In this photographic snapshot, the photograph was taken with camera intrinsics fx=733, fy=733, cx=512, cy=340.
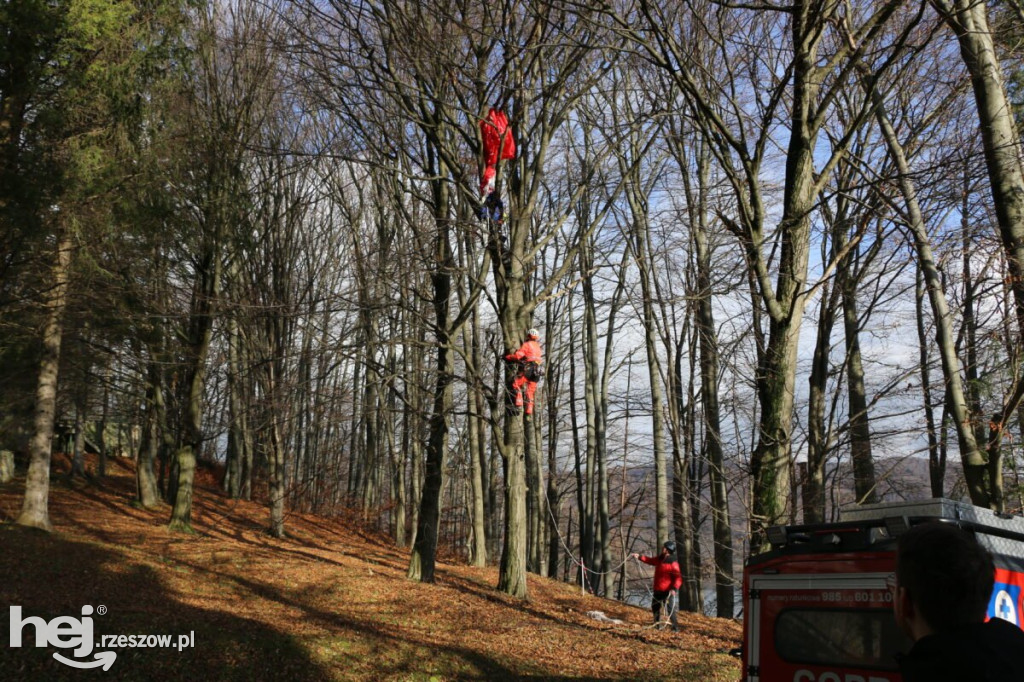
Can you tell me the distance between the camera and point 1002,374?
424 inches

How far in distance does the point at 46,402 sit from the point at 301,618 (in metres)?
8.19

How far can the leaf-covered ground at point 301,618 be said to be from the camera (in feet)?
25.5

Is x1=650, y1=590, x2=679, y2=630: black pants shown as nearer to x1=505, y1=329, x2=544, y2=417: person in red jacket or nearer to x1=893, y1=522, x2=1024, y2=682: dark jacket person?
x1=505, y1=329, x2=544, y2=417: person in red jacket

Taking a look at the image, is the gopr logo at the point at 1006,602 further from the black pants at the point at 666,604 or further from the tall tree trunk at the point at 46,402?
the tall tree trunk at the point at 46,402

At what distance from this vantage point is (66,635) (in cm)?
752

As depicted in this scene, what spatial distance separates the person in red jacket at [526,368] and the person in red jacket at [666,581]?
3487 millimetres

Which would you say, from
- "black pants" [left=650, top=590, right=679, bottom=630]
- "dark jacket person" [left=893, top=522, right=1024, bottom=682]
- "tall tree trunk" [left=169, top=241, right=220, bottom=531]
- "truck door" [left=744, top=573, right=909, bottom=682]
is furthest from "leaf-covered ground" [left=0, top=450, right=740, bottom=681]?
"dark jacket person" [left=893, top=522, right=1024, bottom=682]

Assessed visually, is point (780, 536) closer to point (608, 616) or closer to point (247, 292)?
point (608, 616)

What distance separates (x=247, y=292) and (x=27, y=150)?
7.76 metres

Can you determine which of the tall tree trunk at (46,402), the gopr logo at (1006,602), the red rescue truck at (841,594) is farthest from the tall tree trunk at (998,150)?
the tall tree trunk at (46,402)

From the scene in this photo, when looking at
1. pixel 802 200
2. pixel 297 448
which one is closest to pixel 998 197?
pixel 802 200

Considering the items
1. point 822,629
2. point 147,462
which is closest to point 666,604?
point 822,629

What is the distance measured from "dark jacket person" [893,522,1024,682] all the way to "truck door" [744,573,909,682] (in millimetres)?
2451

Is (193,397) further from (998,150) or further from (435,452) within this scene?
(998,150)
